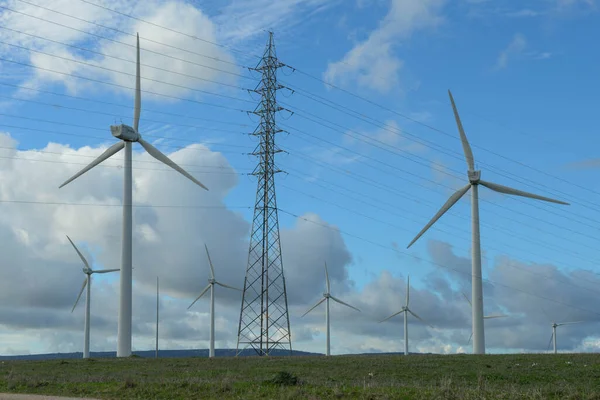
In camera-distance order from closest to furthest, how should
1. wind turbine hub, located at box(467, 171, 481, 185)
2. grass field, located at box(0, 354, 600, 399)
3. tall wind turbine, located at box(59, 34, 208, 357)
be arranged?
grass field, located at box(0, 354, 600, 399) → tall wind turbine, located at box(59, 34, 208, 357) → wind turbine hub, located at box(467, 171, 481, 185)

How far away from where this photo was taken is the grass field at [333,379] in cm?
3572

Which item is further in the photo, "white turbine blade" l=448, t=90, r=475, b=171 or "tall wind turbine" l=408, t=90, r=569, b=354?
"white turbine blade" l=448, t=90, r=475, b=171

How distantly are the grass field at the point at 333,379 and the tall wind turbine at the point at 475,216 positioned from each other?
21.9m

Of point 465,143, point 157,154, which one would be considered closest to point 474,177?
point 465,143

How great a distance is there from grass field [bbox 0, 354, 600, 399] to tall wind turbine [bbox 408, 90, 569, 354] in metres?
21.9

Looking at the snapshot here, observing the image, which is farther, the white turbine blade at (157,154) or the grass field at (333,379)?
the white turbine blade at (157,154)

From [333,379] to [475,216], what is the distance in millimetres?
53946

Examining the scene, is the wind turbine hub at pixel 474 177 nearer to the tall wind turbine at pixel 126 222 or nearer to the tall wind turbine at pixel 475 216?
the tall wind turbine at pixel 475 216

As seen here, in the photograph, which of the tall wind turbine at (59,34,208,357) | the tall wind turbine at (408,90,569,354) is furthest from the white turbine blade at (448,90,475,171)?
the tall wind turbine at (59,34,208,357)

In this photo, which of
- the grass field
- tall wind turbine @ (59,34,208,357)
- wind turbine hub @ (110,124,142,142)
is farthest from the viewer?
wind turbine hub @ (110,124,142,142)

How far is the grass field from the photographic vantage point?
35.7m

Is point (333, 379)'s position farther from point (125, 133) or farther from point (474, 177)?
point (474, 177)

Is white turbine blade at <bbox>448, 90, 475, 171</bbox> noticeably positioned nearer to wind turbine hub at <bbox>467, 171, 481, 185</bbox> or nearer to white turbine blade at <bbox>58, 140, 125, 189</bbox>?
wind turbine hub at <bbox>467, 171, 481, 185</bbox>

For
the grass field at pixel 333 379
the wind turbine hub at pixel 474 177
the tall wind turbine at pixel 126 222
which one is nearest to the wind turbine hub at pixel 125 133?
the tall wind turbine at pixel 126 222
